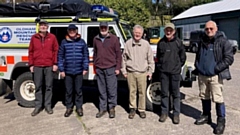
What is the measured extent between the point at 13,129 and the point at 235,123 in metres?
4.07

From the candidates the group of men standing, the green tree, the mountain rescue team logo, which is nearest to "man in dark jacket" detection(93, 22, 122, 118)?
the group of men standing

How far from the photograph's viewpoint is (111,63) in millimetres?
5379

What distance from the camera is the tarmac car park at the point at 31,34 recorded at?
236 inches

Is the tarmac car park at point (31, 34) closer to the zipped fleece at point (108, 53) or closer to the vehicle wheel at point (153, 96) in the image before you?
the vehicle wheel at point (153, 96)

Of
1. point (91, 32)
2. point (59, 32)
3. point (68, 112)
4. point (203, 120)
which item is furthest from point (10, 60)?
point (203, 120)

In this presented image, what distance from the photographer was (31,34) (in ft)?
20.3

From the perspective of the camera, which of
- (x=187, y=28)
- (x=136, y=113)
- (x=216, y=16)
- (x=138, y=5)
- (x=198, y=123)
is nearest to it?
(x=198, y=123)

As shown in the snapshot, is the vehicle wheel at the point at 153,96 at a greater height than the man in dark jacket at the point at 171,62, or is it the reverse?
the man in dark jacket at the point at 171,62

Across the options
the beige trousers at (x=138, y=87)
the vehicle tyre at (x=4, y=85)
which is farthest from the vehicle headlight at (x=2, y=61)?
the beige trousers at (x=138, y=87)

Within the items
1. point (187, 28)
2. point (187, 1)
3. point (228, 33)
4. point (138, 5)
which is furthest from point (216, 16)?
point (187, 1)

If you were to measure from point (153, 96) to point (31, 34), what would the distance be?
304 cm

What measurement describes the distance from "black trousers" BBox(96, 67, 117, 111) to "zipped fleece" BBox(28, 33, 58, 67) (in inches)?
41.1

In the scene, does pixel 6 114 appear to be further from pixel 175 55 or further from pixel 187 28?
pixel 187 28

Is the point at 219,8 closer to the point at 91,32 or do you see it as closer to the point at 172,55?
the point at 91,32
